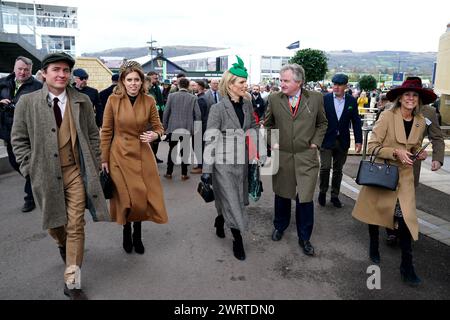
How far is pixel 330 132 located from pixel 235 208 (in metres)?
2.49

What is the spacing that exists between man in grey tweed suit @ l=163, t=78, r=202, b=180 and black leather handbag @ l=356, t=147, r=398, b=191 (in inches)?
175

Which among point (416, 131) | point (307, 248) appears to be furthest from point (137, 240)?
point (416, 131)

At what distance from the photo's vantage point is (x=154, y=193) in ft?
13.8

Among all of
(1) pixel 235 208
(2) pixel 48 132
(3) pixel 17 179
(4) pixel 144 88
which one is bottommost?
(3) pixel 17 179

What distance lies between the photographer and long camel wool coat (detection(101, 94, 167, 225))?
13.1 ft

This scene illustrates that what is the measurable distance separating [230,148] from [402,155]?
1669 millimetres

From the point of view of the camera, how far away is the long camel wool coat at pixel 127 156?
4.00 m

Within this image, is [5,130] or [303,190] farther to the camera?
[5,130]

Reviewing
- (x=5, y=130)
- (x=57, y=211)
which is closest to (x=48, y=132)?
(x=57, y=211)

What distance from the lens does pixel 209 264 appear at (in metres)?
4.07

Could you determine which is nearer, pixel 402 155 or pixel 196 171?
pixel 402 155

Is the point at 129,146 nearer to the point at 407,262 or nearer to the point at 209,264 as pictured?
the point at 209,264

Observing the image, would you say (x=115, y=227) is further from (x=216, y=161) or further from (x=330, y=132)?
(x=330, y=132)
